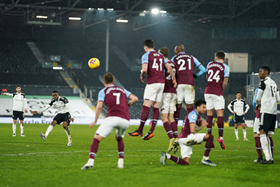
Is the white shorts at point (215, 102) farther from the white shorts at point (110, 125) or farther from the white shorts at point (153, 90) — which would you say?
the white shorts at point (110, 125)

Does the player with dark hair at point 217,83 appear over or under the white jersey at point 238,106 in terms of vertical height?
over

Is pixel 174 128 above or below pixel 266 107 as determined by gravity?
below

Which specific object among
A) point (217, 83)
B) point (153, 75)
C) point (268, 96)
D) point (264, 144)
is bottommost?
point (264, 144)

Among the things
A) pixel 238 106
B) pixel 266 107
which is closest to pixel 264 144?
pixel 266 107

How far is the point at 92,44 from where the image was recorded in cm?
4856

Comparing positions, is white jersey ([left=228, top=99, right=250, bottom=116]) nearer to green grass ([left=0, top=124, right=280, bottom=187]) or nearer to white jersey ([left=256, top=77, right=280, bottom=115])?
green grass ([left=0, top=124, right=280, bottom=187])

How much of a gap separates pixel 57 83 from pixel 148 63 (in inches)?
1365

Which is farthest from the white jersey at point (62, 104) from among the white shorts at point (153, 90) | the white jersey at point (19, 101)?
the white shorts at point (153, 90)

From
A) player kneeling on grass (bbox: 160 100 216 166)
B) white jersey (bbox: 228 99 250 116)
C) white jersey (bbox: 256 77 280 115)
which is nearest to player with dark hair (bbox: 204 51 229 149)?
white jersey (bbox: 256 77 280 115)

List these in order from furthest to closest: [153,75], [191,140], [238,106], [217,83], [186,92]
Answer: [238,106], [186,92], [217,83], [153,75], [191,140]

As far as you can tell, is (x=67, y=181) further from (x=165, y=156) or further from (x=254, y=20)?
(x=254, y=20)

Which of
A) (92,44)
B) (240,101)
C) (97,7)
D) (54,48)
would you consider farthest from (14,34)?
(240,101)

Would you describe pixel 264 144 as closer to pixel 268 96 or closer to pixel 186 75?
pixel 268 96

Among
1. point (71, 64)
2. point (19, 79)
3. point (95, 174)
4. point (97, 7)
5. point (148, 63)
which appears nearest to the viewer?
point (95, 174)
